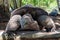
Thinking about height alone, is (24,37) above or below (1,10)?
below

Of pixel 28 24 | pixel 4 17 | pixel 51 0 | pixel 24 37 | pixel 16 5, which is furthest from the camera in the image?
pixel 51 0

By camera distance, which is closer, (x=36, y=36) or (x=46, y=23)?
(x=36, y=36)

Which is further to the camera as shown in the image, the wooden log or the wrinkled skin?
the wrinkled skin

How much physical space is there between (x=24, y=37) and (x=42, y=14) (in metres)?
0.73

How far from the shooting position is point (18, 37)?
109 inches

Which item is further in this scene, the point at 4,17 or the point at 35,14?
the point at 4,17

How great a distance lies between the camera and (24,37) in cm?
277

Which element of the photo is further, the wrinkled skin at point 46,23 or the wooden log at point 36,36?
the wrinkled skin at point 46,23

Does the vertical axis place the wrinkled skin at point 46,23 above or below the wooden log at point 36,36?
above

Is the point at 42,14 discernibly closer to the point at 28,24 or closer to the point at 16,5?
the point at 28,24

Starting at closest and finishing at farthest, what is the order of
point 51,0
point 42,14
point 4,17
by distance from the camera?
point 42,14 < point 4,17 < point 51,0

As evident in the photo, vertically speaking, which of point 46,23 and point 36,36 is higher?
point 46,23

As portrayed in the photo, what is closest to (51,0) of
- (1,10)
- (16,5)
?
(16,5)

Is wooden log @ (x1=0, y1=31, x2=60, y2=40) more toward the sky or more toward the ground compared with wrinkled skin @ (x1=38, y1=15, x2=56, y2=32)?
more toward the ground
